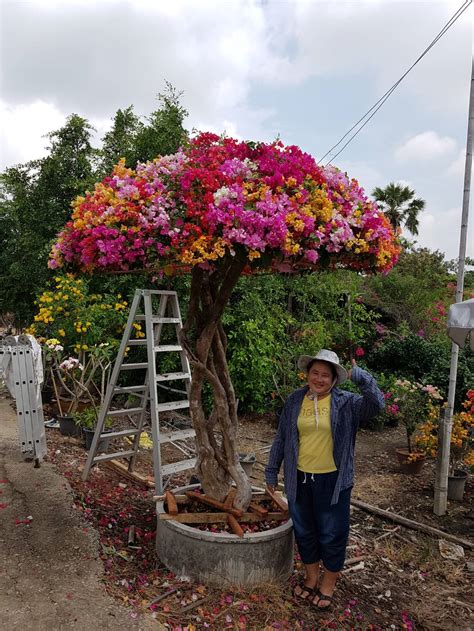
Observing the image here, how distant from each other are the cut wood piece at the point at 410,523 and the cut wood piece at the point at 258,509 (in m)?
1.73

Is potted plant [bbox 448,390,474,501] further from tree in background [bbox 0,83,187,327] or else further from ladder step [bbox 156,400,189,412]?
tree in background [bbox 0,83,187,327]

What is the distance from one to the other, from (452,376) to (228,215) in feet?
11.0

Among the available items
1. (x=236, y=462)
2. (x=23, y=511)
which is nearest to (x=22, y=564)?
(x=23, y=511)

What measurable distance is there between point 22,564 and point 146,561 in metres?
0.78

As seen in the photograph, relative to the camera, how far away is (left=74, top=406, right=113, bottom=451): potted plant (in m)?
A: 6.02

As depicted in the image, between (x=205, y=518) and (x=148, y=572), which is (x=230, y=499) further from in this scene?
(x=148, y=572)

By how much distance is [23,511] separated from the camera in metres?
→ 4.11

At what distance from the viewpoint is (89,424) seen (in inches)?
A: 247

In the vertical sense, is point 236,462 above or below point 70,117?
below

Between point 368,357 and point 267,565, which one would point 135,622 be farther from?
point 368,357

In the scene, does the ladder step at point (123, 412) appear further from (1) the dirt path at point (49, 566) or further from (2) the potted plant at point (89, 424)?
(2) the potted plant at point (89, 424)

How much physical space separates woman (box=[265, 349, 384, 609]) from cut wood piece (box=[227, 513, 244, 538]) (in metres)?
0.33

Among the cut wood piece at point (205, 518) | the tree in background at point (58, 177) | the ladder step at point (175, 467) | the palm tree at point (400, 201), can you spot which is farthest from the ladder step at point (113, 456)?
the palm tree at point (400, 201)

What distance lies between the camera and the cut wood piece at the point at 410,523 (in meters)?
4.35
